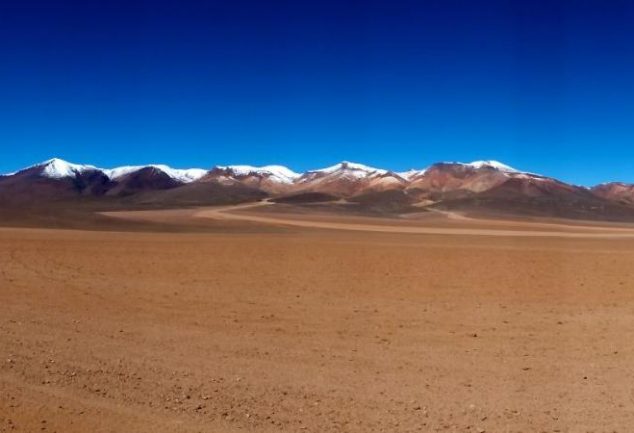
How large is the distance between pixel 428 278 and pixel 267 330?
29.8 ft

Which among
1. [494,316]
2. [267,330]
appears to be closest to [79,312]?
[267,330]

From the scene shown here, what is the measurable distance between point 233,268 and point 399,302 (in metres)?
7.90

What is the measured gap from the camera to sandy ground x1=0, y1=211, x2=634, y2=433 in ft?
22.6

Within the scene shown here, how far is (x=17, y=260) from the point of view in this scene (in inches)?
890

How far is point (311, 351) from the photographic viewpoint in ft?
32.6

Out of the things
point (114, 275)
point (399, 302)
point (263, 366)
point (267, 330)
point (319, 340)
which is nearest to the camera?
point (263, 366)

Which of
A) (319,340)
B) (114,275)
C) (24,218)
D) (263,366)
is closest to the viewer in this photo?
(263,366)

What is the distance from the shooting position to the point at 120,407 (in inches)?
274

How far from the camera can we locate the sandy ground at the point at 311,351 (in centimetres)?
689

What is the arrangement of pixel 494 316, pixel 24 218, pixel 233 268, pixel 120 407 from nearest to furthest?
pixel 120 407 < pixel 494 316 < pixel 233 268 < pixel 24 218

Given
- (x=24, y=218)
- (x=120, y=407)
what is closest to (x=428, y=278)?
(x=120, y=407)

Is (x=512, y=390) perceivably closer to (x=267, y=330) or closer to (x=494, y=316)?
(x=267, y=330)

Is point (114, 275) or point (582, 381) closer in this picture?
point (582, 381)

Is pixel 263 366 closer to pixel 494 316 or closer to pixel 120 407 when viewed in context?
pixel 120 407
